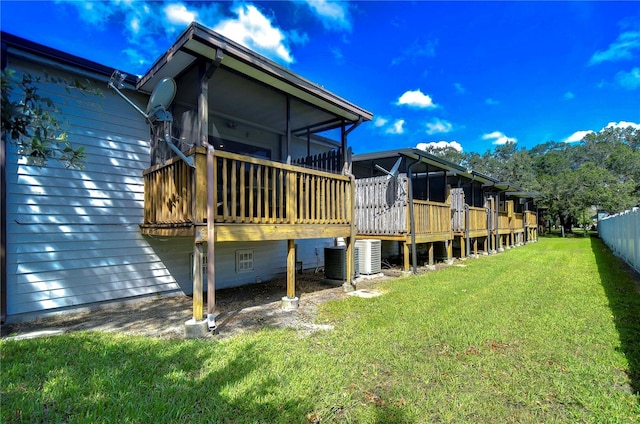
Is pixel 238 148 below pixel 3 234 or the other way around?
the other way around

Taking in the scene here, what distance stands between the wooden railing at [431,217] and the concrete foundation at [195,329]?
22.9ft

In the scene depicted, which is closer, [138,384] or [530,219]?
[138,384]

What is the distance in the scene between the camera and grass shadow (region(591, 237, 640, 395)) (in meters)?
3.22

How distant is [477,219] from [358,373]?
12.7 m

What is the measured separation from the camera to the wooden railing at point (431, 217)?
957 centimetres

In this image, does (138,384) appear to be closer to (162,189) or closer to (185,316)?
(185,316)

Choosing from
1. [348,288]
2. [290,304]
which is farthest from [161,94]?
[348,288]

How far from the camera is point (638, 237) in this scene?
7.94 metres

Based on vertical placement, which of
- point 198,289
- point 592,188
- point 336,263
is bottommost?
point 336,263

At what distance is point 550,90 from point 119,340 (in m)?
34.8

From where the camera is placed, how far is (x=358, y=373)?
9.87 ft

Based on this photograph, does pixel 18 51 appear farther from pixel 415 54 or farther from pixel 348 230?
pixel 415 54

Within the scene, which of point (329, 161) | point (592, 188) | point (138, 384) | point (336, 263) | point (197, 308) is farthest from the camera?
point (592, 188)

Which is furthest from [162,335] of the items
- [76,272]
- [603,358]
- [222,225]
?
[603,358]
